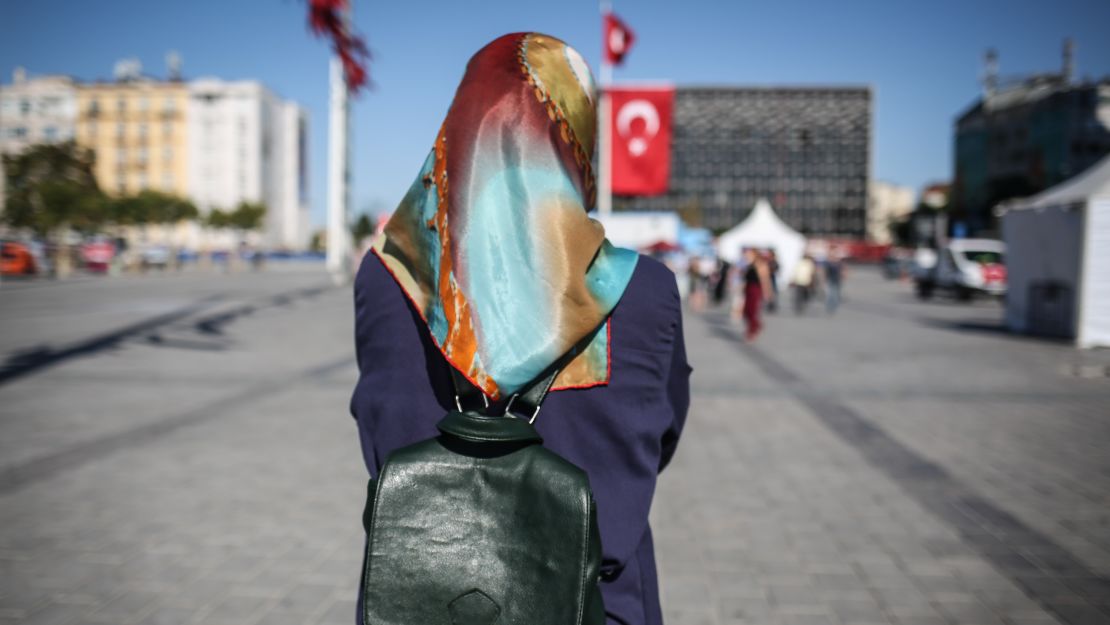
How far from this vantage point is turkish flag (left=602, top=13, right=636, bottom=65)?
2066 centimetres

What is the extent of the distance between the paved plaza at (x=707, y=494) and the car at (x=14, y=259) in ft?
89.1

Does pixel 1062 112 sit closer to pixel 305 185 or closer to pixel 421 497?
pixel 421 497

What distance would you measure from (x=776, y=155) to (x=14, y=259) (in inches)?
4262

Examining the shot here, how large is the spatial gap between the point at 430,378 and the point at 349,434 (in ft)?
18.6

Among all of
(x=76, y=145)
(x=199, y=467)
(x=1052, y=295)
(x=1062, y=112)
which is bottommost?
(x=199, y=467)

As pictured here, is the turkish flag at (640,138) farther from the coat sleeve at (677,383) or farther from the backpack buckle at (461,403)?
the backpack buckle at (461,403)

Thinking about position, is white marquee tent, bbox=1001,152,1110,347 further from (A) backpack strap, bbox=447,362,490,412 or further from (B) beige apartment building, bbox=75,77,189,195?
(B) beige apartment building, bbox=75,77,189,195

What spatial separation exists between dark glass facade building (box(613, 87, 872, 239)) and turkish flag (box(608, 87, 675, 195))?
367ft

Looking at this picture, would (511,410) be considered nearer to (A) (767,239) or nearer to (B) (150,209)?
(A) (767,239)

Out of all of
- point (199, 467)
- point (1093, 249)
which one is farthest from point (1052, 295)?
point (199, 467)

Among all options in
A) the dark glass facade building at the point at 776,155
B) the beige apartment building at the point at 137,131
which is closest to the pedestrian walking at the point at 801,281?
the beige apartment building at the point at 137,131

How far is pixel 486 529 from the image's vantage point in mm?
1115

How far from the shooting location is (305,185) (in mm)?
126375

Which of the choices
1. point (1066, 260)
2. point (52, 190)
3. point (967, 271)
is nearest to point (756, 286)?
point (1066, 260)
